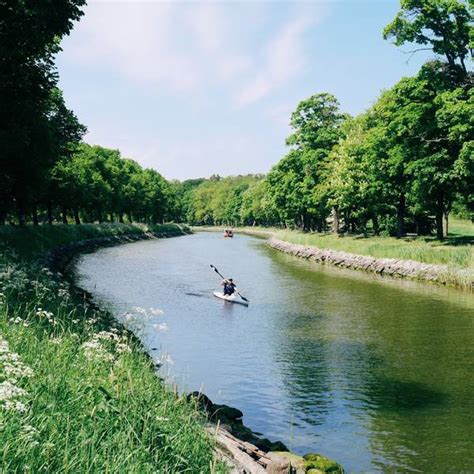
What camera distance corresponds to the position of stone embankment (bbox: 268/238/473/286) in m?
39.7

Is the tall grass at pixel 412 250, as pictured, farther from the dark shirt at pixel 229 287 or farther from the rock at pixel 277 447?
the rock at pixel 277 447

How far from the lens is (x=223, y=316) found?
28.5 metres

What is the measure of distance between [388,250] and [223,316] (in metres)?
25.8

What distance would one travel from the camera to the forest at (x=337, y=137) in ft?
82.6

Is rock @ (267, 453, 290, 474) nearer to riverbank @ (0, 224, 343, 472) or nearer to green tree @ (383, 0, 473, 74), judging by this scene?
riverbank @ (0, 224, 343, 472)

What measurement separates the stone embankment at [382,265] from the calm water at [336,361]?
7.24 ft

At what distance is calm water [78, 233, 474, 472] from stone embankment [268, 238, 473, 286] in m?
2.21

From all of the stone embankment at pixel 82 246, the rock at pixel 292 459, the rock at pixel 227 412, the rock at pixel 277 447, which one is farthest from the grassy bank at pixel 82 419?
the stone embankment at pixel 82 246

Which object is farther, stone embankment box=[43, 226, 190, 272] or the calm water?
stone embankment box=[43, 226, 190, 272]

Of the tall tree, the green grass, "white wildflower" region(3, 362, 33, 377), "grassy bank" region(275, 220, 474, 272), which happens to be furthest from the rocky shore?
"grassy bank" region(275, 220, 474, 272)

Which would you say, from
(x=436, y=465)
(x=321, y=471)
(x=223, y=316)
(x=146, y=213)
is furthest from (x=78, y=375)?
(x=146, y=213)

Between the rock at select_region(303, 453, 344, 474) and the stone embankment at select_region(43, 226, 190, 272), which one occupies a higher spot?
the stone embankment at select_region(43, 226, 190, 272)

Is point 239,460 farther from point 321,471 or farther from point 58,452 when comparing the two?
point 58,452

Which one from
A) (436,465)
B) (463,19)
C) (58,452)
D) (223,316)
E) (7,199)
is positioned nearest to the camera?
(58,452)
